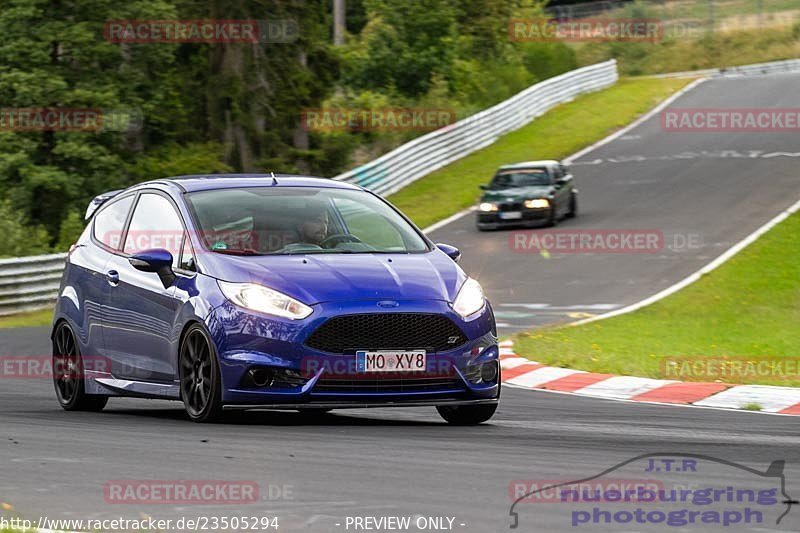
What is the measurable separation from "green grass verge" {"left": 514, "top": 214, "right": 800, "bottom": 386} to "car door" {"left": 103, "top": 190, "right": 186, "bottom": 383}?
5.64m

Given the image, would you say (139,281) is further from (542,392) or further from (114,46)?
(114,46)

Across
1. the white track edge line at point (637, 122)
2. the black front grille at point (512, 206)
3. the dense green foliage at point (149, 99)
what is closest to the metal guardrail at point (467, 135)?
the dense green foliage at point (149, 99)

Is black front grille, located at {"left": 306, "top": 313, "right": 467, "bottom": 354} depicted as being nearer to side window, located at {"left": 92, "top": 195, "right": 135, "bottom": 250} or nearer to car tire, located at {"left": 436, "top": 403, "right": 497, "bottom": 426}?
car tire, located at {"left": 436, "top": 403, "right": 497, "bottom": 426}

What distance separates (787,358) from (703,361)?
1.27 meters

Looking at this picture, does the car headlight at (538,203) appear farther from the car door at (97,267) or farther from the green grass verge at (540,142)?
the car door at (97,267)

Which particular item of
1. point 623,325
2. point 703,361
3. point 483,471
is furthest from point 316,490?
point 623,325

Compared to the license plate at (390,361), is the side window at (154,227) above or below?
above

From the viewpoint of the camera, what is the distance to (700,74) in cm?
6091

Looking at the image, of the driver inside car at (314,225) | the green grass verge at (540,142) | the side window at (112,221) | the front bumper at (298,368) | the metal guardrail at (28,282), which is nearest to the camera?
the front bumper at (298,368)

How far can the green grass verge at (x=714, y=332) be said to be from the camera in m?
15.6

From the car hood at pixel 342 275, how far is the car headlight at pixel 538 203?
22.0 metres

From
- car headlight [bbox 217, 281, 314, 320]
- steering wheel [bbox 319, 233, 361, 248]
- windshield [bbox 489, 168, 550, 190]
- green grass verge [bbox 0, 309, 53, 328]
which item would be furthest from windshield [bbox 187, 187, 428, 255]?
windshield [bbox 489, 168, 550, 190]

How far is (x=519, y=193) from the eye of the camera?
1264 inches

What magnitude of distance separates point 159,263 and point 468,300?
2.00 m
